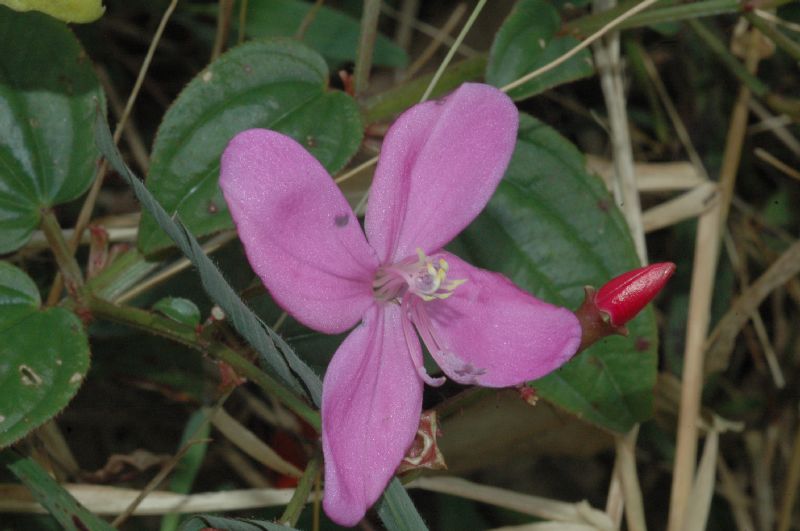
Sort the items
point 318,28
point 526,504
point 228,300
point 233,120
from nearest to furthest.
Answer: point 228,300 → point 233,120 → point 526,504 → point 318,28

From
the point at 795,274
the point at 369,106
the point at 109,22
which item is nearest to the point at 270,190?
the point at 369,106

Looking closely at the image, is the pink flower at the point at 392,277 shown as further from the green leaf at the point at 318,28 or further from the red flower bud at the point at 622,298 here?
the green leaf at the point at 318,28

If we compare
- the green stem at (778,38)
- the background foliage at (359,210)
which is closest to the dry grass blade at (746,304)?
the background foliage at (359,210)

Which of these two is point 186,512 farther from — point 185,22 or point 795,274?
point 795,274

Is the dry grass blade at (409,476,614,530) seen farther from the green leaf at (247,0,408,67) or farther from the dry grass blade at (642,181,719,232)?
the green leaf at (247,0,408,67)

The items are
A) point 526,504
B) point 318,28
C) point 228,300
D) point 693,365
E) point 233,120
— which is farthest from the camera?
point 318,28

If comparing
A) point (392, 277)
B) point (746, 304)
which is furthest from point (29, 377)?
point (746, 304)

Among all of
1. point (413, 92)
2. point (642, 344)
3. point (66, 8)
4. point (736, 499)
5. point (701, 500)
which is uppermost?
point (66, 8)

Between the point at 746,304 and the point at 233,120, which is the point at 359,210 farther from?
the point at 746,304
